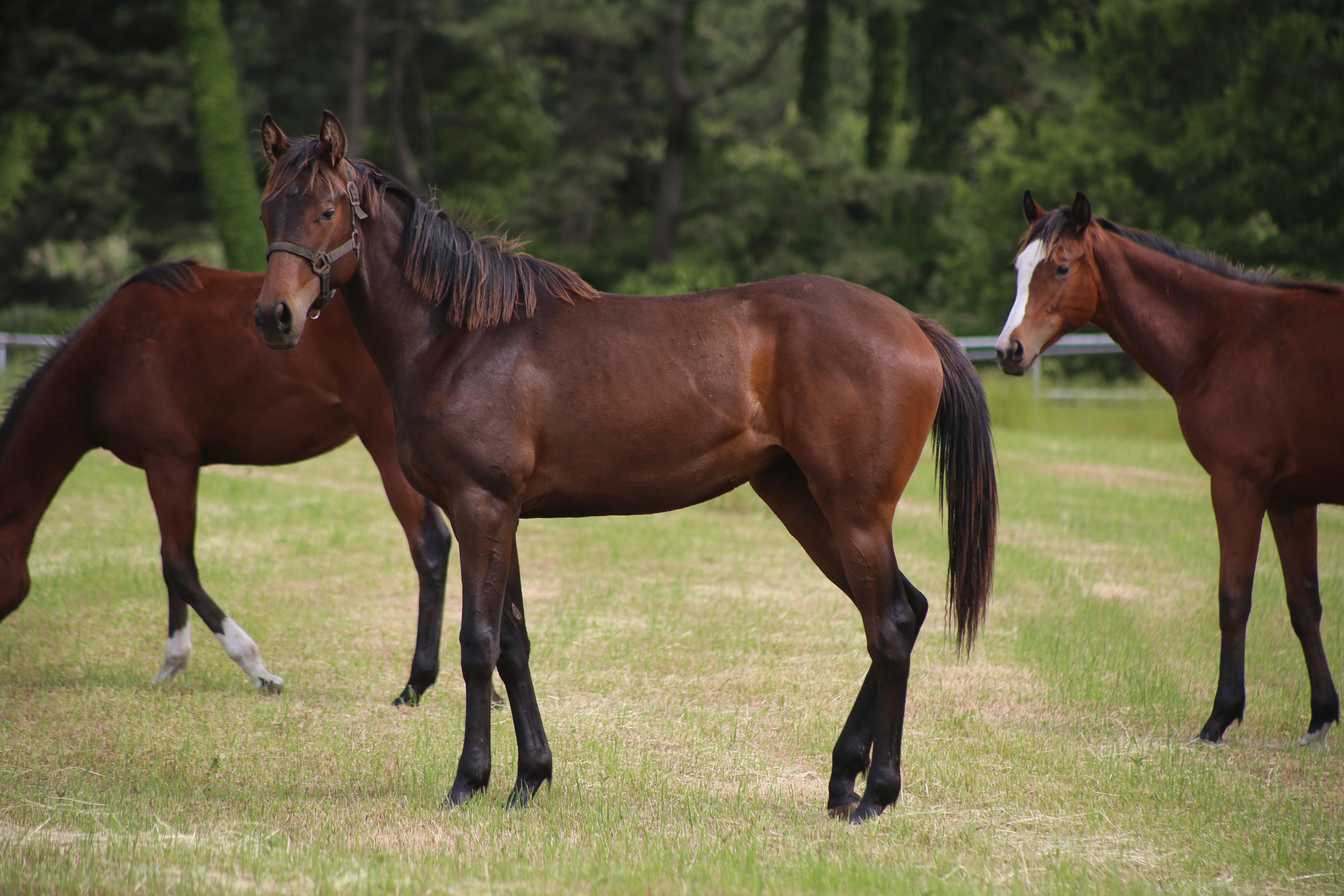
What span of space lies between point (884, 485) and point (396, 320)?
6.07ft

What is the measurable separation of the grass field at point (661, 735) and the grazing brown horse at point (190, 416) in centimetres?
52

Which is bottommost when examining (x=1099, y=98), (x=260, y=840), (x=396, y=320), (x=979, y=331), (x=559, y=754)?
(x=979, y=331)

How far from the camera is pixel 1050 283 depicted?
203 inches

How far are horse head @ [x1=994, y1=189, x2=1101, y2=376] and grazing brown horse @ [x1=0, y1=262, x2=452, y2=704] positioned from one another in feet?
9.94

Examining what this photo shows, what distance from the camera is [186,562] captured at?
557 cm

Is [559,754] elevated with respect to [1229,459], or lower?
lower

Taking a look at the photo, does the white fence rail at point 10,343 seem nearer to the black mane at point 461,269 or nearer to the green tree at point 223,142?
the green tree at point 223,142

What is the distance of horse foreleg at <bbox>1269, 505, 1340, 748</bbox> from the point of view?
4.94 m

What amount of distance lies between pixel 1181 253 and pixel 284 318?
4251 mm

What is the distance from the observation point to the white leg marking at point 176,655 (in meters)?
5.64

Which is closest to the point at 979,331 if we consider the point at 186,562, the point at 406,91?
the point at 406,91

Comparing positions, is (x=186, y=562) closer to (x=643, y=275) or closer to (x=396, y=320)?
(x=396, y=320)

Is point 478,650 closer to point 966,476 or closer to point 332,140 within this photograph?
point 332,140

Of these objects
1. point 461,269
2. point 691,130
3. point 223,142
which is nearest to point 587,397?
point 461,269
